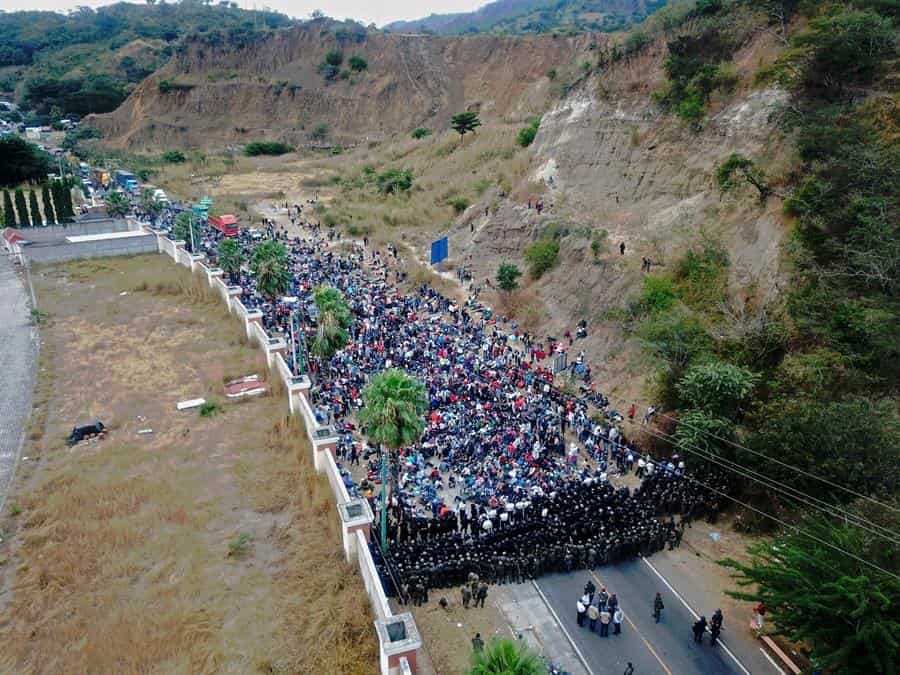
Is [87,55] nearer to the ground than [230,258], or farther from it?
farther from it

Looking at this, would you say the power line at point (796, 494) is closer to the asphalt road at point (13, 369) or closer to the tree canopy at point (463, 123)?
the asphalt road at point (13, 369)

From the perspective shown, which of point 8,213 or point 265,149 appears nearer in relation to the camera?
point 8,213

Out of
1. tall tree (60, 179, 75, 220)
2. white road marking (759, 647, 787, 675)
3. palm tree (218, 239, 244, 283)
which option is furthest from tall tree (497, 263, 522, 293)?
tall tree (60, 179, 75, 220)

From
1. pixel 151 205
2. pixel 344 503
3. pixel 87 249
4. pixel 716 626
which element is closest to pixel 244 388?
pixel 344 503

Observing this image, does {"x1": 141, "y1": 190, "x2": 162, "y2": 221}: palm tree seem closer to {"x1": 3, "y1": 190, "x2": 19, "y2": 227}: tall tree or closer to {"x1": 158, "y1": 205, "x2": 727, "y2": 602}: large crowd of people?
{"x1": 3, "y1": 190, "x2": 19, "y2": 227}: tall tree

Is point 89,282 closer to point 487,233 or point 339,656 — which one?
point 487,233

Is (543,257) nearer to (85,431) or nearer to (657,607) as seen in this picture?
(657,607)

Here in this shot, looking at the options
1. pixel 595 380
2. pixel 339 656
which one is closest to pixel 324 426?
pixel 339 656
